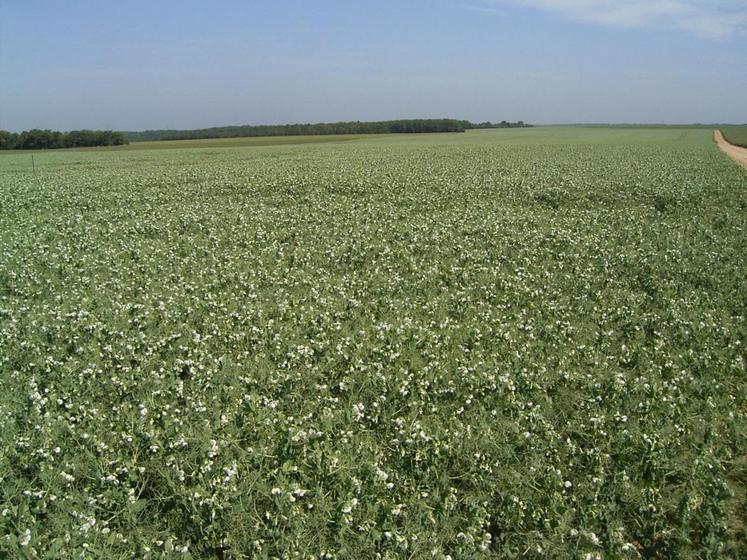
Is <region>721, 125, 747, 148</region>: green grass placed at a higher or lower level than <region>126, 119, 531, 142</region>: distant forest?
lower

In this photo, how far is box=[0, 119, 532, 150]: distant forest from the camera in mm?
89750

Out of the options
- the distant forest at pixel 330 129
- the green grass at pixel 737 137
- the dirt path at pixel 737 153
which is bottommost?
the dirt path at pixel 737 153

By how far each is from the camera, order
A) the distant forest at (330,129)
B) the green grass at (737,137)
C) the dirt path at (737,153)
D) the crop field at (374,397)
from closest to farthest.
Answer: the crop field at (374,397), the dirt path at (737,153), the green grass at (737,137), the distant forest at (330,129)

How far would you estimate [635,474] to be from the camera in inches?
199

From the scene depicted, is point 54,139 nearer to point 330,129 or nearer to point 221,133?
point 221,133

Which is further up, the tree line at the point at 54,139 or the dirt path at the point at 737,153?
the tree line at the point at 54,139

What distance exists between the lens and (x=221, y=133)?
128 meters

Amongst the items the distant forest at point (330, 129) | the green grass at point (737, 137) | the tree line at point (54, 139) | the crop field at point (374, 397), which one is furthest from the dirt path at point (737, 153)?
the tree line at point (54, 139)

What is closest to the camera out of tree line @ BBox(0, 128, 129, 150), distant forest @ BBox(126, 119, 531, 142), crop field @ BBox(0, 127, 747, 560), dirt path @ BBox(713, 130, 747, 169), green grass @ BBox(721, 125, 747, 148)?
crop field @ BBox(0, 127, 747, 560)

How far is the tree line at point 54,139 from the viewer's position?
290ft

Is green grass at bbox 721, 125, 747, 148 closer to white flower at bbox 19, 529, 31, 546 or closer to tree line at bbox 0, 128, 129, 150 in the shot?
white flower at bbox 19, 529, 31, 546

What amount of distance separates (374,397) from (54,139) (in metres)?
107

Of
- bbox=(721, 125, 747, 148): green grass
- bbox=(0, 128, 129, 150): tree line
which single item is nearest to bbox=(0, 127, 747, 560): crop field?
bbox=(721, 125, 747, 148): green grass

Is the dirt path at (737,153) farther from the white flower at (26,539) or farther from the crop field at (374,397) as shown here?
the white flower at (26,539)
